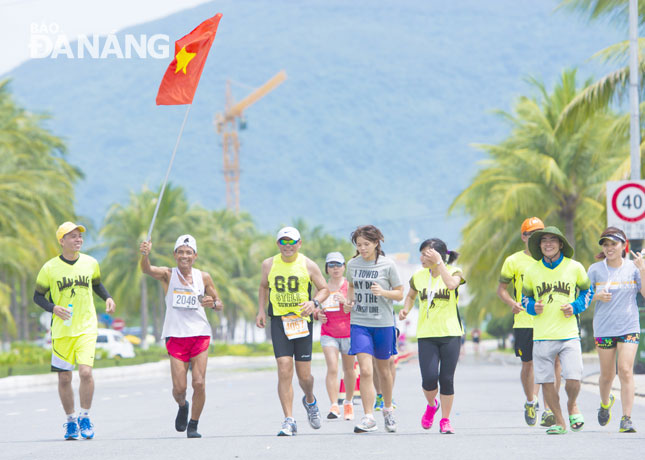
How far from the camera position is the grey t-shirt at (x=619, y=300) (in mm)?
10625

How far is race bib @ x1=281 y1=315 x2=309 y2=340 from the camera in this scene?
10602 millimetres

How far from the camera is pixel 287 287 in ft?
35.0

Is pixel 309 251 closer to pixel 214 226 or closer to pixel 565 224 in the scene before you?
pixel 214 226

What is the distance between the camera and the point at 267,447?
9.75m

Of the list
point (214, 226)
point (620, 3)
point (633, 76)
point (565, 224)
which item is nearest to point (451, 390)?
point (633, 76)

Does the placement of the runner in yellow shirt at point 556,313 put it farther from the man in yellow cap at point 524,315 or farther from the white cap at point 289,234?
the white cap at point 289,234

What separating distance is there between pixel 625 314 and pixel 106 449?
4889 millimetres

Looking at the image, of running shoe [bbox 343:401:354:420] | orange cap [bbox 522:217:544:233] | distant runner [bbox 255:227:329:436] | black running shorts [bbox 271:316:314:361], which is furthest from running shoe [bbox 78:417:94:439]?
orange cap [bbox 522:217:544:233]

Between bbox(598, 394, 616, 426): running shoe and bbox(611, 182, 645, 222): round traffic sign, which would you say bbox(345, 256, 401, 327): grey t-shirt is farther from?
bbox(611, 182, 645, 222): round traffic sign

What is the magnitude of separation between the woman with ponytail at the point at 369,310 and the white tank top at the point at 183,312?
1390 mm

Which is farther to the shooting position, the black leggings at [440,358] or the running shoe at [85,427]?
the running shoe at [85,427]

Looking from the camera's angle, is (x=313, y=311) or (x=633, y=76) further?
(x=633, y=76)

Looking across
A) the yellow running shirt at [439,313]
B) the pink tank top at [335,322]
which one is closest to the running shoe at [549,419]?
the yellow running shirt at [439,313]

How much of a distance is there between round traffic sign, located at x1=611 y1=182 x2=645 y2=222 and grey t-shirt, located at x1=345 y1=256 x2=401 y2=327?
7588 mm
